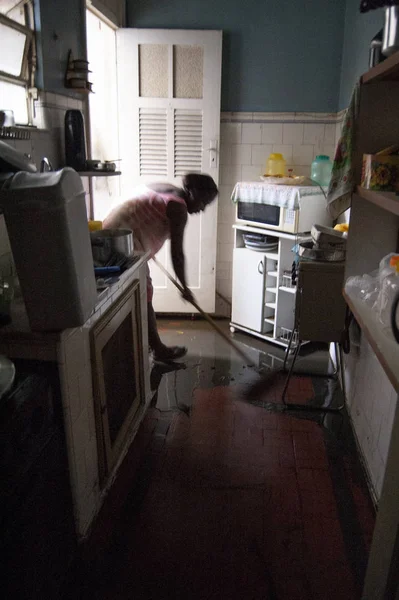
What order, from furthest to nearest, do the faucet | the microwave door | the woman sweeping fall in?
the microwave door < the woman sweeping < the faucet

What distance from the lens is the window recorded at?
6.67 feet

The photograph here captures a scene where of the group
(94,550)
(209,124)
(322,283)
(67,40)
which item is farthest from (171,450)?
(209,124)

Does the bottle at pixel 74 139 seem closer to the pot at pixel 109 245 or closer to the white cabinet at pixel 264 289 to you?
the pot at pixel 109 245

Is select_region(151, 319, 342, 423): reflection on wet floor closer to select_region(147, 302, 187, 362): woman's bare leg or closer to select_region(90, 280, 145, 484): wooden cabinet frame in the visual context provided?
select_region(147, 302, 187, 362): woman's bare leg

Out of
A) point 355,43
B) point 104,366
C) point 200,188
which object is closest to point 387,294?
point 104,366

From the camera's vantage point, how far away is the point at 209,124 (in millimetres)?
3836

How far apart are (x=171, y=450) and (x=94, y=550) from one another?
2.31 feet

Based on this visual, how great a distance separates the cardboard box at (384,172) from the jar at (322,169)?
2.26 metres

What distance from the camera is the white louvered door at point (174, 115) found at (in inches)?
146

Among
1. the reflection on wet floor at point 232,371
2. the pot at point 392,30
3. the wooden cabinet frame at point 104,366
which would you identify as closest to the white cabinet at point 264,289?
the reflection on wet floor at point 232,371

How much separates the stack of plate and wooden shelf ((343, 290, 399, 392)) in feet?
6.31

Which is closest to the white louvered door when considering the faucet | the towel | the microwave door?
the microwave door

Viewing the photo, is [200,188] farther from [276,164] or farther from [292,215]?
[276,164]

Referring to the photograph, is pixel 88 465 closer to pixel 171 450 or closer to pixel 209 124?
pixel 171 450
